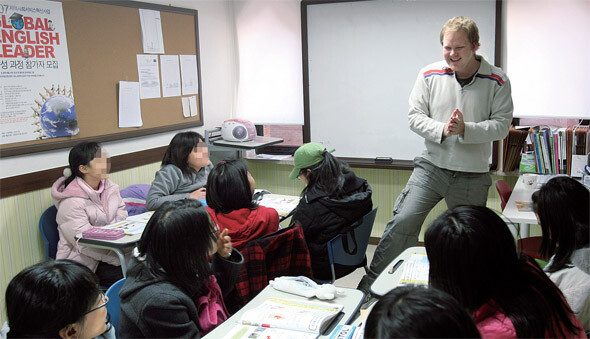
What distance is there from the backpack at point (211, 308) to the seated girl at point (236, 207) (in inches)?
17.5

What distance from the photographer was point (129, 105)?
3.85 metres

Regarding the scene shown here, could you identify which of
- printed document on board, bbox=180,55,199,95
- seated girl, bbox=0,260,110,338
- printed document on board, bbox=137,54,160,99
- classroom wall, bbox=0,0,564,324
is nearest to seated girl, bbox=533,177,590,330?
seated girl, bbox=0,260,110,338

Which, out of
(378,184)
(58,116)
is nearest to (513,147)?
(378,184)

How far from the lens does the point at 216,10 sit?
4.77 meters

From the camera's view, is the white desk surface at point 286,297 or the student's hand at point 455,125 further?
the student's hand at point 455,125

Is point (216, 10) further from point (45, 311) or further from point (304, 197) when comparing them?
point (45, 311)

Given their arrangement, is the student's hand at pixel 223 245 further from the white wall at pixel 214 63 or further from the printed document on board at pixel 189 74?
the printed document on board at pixel 189 74

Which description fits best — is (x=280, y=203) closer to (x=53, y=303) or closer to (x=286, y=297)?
(x=286, y=297)

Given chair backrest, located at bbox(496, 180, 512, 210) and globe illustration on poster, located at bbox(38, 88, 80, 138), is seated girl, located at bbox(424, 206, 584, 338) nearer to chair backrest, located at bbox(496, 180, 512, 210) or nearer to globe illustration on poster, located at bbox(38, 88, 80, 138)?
chair backrest, located at bbox(496, 180, 512, 210)

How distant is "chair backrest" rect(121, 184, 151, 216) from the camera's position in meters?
3.56

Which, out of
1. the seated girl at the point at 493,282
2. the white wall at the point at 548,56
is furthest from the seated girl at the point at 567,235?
the white wall at the point at 548,56

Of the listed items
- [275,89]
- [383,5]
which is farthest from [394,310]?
[275,89]

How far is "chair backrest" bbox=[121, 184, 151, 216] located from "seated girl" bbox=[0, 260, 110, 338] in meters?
2.15

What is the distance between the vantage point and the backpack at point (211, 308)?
1.73 meters
